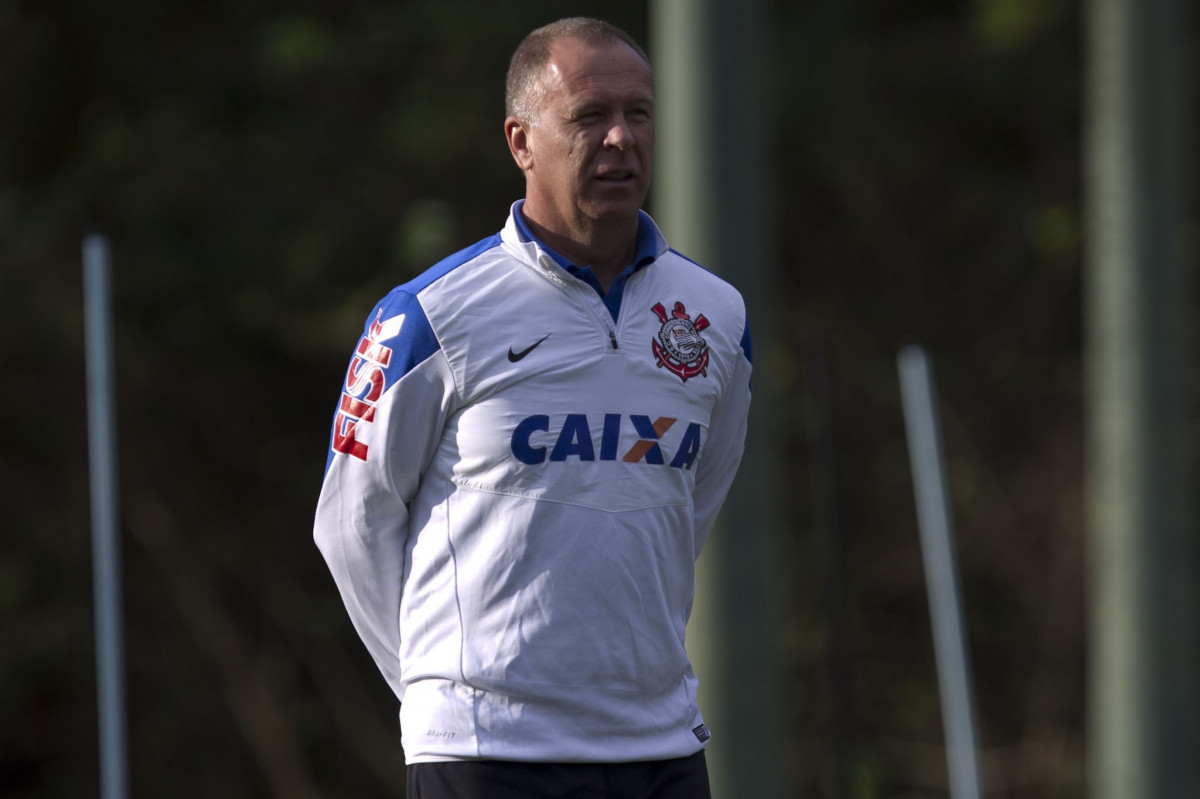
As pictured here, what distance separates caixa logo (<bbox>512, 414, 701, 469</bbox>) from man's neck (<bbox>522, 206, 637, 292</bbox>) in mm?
221

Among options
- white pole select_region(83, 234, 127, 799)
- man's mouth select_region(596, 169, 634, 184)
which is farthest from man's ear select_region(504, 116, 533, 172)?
white pole select_region(83, 234, 127, 799)

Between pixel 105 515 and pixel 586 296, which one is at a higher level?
pixel 586 296

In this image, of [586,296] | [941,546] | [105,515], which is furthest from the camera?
[941,546]

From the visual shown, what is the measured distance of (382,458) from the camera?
104 inches

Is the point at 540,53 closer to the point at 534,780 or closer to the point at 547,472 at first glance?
the point at 547,472

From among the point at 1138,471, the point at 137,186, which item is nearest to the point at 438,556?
the point at 1138,471

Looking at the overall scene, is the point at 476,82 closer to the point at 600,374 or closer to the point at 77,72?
the point at 77,72

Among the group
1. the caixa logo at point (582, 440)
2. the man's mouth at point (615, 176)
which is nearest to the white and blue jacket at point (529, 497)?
the caixa logo at point (582, 440)

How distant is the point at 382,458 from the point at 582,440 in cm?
30

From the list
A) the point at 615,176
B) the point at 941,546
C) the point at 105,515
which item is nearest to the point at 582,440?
the point at 615,176

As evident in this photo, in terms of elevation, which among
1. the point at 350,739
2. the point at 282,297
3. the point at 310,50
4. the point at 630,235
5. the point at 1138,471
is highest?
the point at 310,50

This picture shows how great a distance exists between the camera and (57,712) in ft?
33.2

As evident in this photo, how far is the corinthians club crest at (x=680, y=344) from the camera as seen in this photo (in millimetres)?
2676

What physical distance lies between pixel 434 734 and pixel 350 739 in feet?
27.5
